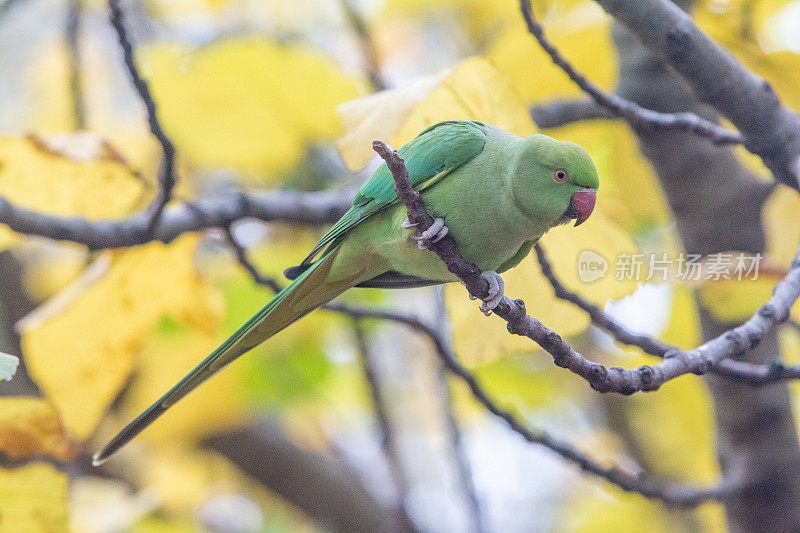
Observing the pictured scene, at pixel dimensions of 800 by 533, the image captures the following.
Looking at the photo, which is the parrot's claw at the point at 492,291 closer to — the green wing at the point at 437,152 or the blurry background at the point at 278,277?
the blurry background at the point at 278,277

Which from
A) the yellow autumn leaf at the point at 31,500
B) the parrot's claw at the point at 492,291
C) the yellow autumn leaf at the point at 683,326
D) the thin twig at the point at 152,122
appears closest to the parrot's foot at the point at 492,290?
the parrot's claw at the point at 492,291

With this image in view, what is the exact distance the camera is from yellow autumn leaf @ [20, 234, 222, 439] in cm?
201

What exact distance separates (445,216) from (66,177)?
117 centimetres

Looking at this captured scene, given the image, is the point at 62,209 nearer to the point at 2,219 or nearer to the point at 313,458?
the point at 2,219

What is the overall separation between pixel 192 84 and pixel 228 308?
105 cm

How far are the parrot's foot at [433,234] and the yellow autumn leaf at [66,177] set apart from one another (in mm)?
970

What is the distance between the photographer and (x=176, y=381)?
10.7ft

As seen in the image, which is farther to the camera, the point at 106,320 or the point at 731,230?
the point at 731,230

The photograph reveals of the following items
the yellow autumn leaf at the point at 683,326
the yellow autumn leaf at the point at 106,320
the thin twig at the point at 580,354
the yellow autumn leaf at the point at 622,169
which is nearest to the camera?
the thin twig at the point at 580,354

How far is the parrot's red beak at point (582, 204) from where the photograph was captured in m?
1.69

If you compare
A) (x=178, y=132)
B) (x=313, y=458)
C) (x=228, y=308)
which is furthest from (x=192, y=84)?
(x=313, y=458)

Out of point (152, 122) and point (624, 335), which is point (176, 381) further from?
point (624, 335)

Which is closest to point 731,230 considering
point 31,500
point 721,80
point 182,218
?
point 721,80

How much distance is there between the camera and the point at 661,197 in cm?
296
